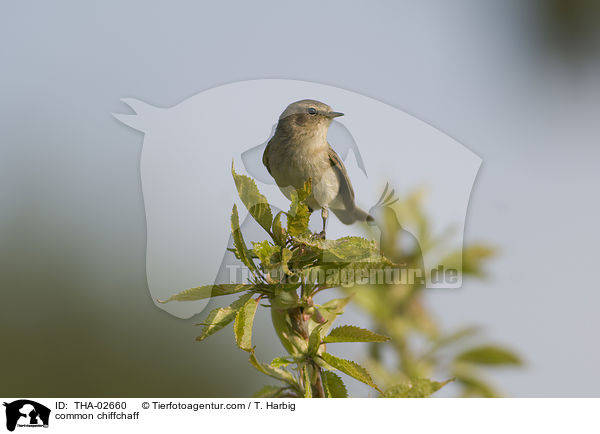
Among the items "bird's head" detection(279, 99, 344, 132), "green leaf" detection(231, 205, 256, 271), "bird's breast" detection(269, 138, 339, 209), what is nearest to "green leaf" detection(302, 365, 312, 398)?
"green leaf" detection(231, 205, 256, 271)

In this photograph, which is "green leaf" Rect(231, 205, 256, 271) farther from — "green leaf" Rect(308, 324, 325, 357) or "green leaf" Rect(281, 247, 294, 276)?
"green leaf" Rect(308, 324, 325, 357)

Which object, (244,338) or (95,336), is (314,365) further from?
(95,336)

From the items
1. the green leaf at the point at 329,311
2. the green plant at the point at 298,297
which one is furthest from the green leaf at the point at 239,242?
the green leaf at the point at 329,311

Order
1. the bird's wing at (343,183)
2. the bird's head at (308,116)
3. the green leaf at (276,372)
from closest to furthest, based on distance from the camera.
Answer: the green leaf at (276,372)
the bird's wing at (343,183)
the bird's head at (308,116)

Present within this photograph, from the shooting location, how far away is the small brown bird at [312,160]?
3668 mm

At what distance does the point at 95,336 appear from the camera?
527 cm

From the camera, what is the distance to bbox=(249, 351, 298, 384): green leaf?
1536 mm

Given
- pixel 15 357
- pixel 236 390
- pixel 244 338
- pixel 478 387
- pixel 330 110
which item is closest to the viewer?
pixel 244 338

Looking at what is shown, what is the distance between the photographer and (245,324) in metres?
1.62

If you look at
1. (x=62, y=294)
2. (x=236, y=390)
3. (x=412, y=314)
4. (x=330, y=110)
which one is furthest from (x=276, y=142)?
(x=62, y=294)

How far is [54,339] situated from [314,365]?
435 cm

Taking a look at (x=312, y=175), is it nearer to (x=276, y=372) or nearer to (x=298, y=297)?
(x=298, y=297)

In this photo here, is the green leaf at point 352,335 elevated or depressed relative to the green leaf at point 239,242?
depressed

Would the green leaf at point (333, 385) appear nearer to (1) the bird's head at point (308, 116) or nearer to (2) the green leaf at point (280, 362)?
(2) the green leaf at point (280, 362)
